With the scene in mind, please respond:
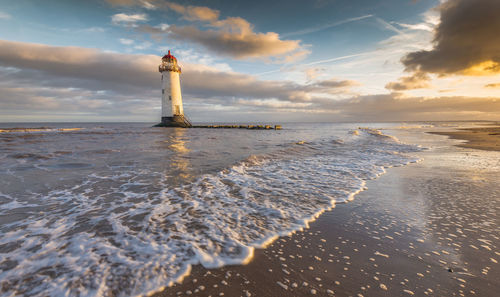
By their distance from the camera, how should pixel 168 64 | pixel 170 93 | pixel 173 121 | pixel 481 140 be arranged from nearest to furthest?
pixel 481 140, pixel 168 64, pixel 170 93, pixel 173 121

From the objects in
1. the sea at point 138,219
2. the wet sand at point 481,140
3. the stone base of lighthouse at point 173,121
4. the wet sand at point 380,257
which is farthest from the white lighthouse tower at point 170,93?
the wet sand at point 380,257

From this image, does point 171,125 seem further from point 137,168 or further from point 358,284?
point 358,284

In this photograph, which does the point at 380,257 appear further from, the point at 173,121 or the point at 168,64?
the point at 173,121

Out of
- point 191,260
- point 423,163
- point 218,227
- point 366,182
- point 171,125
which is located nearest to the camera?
point 191,260

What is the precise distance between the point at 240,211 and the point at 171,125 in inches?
1690

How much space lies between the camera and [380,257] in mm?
3023

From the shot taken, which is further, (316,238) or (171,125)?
(171,125)

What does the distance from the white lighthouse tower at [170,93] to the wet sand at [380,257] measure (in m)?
41.5

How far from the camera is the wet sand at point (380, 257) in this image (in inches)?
96.6

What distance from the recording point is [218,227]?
4.05 metres

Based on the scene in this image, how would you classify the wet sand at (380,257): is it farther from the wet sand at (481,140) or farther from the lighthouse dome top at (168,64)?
the lighthouse dome top at (168,64)

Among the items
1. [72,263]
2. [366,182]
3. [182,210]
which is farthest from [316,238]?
[366,182]

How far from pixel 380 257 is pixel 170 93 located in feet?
142

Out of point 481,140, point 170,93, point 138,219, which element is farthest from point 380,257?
point 170,93
